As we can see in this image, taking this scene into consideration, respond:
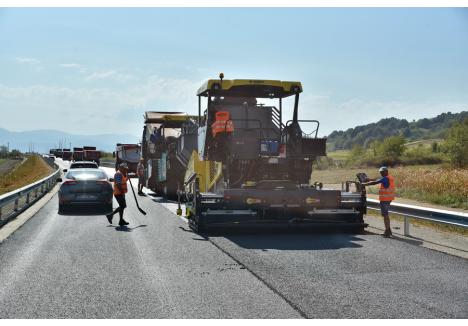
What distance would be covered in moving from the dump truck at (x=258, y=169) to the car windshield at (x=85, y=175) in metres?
5.23

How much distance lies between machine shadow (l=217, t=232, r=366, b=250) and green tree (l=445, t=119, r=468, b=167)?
48.8 m

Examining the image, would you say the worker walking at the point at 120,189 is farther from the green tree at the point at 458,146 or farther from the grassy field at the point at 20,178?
the green tree at the point at 458,146

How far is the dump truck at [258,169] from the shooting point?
11.7m

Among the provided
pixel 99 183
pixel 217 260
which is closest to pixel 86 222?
pixel 99 183

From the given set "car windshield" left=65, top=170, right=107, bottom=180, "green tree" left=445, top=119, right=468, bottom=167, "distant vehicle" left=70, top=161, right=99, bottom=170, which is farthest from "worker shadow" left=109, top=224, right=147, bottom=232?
"green tree" left=445, top=119, right=468, bottom=167

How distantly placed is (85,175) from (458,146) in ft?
158

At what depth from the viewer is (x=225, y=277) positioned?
7.52m

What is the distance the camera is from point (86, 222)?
14383 mm

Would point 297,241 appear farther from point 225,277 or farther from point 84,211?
point 84,211

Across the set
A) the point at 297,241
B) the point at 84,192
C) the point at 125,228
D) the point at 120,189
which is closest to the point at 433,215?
the point at 297,241

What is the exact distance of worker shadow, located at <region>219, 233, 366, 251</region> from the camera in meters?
10.1

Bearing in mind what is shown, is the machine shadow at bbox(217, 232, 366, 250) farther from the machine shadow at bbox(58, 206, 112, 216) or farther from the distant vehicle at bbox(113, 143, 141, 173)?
the distant vehicle at bbox(113, 143, 141, 173)

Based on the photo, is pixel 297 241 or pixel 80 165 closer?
pixel 297 241

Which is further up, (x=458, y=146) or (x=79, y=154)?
(x=458, y=146)
